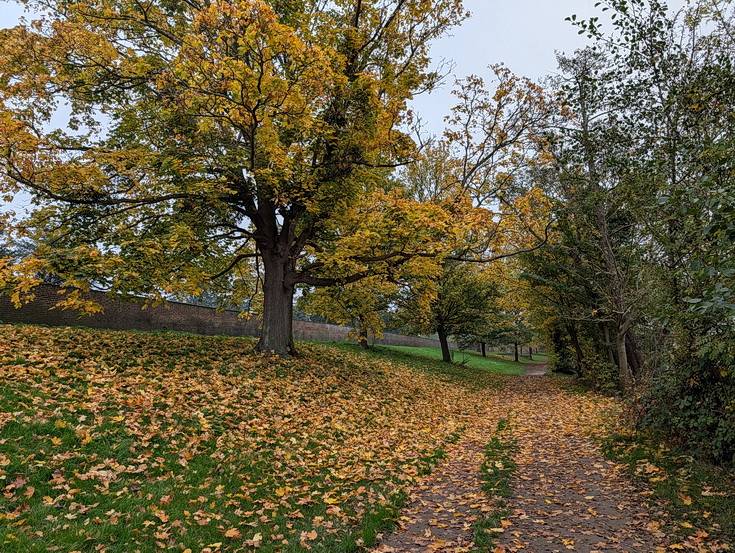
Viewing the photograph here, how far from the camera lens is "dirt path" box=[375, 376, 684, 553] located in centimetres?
427

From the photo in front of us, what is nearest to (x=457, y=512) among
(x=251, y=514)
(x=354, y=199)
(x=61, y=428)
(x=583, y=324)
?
(x=251, y=514)

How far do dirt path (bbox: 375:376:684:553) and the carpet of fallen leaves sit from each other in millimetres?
483

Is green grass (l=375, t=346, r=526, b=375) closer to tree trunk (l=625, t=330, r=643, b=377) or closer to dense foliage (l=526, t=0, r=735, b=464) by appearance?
tree trunk (l=625, t=330, r=643, b=377)

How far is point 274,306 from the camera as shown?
472 inches

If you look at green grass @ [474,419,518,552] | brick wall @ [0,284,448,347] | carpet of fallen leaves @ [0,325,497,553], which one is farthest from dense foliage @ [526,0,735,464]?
brick wall @ [0,284,448,347]

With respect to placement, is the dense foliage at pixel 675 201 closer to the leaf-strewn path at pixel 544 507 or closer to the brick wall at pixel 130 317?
the leaf-strewn path at pixel 544 507

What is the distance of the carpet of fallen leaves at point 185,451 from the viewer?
4.06m

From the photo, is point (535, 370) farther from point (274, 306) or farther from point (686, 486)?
point (686, 486)

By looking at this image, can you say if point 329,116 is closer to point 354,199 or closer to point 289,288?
point 354,199

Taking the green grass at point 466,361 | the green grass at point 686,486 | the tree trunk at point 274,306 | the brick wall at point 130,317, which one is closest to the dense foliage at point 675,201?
the green grass at point 686,486

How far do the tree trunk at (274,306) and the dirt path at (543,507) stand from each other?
6102 millimetres

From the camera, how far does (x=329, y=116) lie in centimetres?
1022

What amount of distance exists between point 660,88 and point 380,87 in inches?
245

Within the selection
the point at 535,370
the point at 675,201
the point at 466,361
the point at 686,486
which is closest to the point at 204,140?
the point at 675,201
